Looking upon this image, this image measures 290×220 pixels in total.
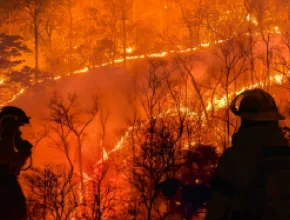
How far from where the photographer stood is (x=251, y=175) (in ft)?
5.41

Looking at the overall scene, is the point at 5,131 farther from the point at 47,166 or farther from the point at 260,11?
the point at 260,11

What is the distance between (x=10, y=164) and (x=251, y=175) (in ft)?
3.99

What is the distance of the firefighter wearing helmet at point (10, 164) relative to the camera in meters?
2.09

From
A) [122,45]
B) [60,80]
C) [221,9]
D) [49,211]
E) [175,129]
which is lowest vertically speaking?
[49,211]

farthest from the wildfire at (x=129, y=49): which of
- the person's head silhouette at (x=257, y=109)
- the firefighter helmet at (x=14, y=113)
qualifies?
the person's head silhouette at (x=257, y=109)

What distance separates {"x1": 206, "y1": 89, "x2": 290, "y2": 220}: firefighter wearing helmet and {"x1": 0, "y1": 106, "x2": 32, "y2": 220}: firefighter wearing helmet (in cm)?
103

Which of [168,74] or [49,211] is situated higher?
[168,74]

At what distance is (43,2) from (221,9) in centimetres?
1192

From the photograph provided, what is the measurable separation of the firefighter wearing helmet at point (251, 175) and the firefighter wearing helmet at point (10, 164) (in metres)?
1.03

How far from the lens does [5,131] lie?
2145mm

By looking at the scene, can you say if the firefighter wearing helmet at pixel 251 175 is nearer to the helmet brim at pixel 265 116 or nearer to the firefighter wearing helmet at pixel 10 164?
the helmet brim at pixel 265 116

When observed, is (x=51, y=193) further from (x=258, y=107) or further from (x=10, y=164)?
(x=258, y=107)

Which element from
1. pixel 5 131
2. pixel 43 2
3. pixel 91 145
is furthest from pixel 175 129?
pixel 5 131

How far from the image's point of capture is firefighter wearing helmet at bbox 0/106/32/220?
2086 millimetres
